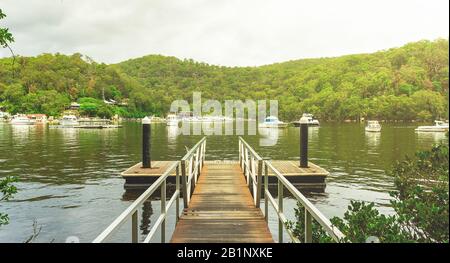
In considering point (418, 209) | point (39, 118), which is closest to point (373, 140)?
point (418, 209)

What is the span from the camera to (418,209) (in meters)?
3.17

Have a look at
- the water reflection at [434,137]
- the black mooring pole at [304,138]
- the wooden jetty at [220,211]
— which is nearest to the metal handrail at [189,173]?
the wooden jetty at [220,211]

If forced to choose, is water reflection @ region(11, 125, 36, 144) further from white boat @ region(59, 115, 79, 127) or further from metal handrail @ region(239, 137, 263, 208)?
metal handrail @ region(239, 137, 263, 208)

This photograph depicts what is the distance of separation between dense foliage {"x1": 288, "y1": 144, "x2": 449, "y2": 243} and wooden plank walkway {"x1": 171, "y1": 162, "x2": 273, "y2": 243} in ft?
6.74

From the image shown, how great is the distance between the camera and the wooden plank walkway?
579 centimetres

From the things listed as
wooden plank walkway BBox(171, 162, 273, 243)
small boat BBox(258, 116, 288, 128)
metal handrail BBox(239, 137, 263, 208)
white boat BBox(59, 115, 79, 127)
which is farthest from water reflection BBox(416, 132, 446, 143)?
white boat BBox(59, 115, 79, 127)

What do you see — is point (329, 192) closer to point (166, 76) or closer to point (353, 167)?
point (353, 167)

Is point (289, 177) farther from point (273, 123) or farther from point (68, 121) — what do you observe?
point (68, 121)

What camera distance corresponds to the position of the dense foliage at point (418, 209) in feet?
9.68

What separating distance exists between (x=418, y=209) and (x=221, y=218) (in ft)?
13.8

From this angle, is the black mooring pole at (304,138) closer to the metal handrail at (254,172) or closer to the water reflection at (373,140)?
the metal handrail at (254,172)

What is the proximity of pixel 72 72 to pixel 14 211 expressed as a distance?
91170 mm

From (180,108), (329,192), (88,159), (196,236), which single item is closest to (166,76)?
(180,108)

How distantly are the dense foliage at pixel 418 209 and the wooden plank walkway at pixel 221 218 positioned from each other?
205 centimetres
